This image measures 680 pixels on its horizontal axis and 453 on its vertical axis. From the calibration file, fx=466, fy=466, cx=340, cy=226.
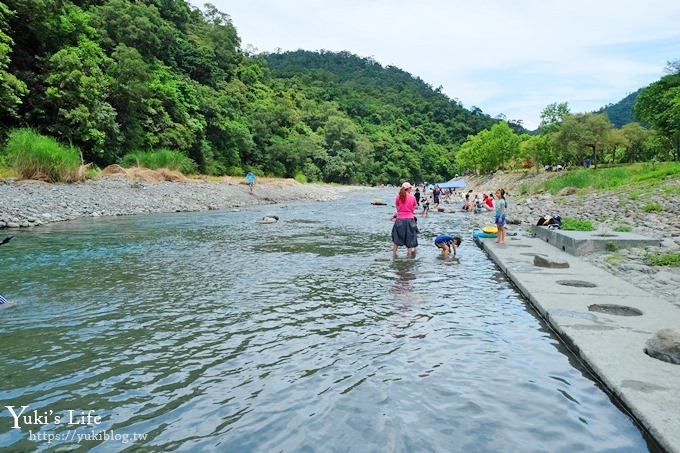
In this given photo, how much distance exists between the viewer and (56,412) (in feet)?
14.7

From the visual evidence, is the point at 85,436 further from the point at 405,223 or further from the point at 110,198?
the point at 110,198

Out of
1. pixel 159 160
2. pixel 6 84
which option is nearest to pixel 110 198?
pixel 6 84

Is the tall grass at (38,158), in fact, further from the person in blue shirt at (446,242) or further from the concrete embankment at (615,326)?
the concrete embankment at (615,326)

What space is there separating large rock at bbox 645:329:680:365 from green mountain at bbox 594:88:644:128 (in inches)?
6949

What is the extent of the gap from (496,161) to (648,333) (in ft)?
275

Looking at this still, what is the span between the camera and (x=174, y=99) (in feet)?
162

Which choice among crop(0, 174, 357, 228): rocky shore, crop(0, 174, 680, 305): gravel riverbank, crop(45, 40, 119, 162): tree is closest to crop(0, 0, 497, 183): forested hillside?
crop(45, 40, 119, 162): tree

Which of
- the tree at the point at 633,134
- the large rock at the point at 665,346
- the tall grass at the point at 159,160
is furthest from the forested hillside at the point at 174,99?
the tree at the point at 633,134

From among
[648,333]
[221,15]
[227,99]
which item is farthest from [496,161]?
[648,333]

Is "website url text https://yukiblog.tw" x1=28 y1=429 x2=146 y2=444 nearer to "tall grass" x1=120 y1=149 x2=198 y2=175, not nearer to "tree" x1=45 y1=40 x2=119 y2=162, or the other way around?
"tree" x1=45 y1=40 x2=119 y2=162

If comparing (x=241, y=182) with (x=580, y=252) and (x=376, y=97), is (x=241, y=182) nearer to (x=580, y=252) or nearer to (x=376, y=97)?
(x=580, y=252)

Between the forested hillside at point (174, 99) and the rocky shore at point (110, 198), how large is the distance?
21.4 ft

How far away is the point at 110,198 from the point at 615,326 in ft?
95.6

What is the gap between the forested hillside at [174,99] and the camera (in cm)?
3425
